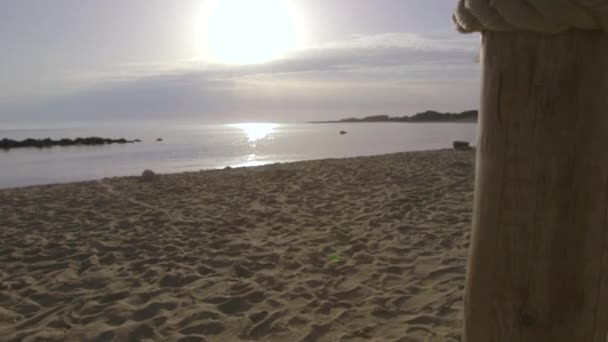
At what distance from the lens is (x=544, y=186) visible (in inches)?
37.7

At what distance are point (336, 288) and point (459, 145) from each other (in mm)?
15399

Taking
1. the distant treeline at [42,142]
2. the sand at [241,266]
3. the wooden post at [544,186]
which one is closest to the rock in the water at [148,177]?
the sand at [241,266]

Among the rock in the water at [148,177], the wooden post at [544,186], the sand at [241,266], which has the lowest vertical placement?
the sand at [241,266]

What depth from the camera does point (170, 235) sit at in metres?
5.27

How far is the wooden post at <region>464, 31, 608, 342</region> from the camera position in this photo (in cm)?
92

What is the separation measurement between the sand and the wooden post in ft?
5.82

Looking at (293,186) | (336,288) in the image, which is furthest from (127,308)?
(293,186)

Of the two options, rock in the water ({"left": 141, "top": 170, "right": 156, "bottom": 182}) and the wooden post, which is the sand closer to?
the wooden post

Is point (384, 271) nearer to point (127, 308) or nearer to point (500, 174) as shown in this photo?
point (127, 308)

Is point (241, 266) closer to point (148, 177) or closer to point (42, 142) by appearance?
point (148, 177)

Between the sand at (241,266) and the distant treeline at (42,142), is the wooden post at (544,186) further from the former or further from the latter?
the distant treeline at (42,142)

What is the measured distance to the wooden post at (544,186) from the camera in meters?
0.92

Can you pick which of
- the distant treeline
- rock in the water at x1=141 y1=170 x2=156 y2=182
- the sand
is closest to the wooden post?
the sand

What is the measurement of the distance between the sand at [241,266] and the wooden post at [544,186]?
5.82 ft
